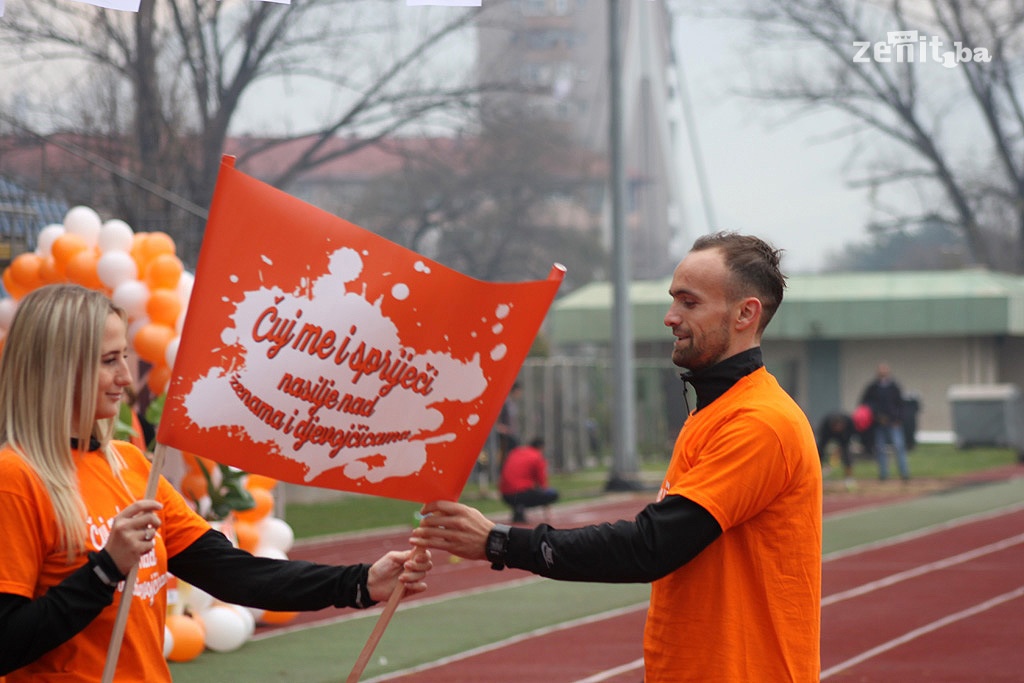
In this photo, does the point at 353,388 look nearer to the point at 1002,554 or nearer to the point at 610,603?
the point at 610,603

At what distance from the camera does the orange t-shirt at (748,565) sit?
132 inches

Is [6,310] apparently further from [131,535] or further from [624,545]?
[624,545]

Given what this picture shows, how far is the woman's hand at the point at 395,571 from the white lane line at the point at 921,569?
8283 millimetres

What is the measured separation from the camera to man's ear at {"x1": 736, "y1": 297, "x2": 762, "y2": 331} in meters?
3.58

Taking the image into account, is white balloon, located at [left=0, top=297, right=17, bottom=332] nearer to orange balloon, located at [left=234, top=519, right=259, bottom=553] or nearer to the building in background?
orange balloon, located at [left=234, top=519, right=259, bottom=553]

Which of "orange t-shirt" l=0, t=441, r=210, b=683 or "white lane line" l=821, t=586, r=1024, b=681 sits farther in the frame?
"white lane line" l=821, t=586, r=1024, b=681

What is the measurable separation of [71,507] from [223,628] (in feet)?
20.9

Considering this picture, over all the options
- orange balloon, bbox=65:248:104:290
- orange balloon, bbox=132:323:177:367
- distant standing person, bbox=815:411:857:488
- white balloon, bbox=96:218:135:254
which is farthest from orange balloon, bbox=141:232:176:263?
distant standing person, bbox=815:411:857:488

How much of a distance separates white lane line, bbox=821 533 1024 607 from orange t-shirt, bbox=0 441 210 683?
29.0 feet

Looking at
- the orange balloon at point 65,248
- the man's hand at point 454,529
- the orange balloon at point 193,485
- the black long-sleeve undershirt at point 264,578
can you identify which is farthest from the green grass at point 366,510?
the man's hand at point 454,529

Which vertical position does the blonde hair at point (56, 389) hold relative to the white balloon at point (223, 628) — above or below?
above

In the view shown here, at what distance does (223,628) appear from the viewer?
9352 mm

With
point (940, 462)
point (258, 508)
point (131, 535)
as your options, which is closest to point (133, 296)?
point (258, 508)

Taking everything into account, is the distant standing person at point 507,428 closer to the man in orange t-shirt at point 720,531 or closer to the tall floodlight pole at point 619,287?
the tall floodlight pole at point 619,287
